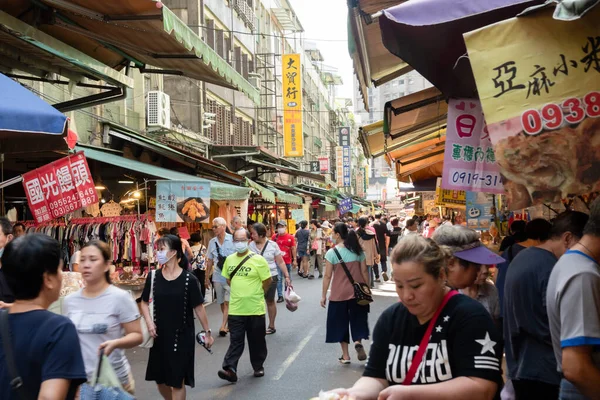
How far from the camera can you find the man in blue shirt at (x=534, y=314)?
3.93 m

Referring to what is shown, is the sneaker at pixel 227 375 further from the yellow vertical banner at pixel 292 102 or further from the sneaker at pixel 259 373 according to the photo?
the yellow vertical banner at pixel 292 102

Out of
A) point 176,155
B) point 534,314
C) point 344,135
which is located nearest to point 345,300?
point 534,314

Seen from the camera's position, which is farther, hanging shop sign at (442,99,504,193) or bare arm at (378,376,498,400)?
hanging shop sign at (442,99,504,193)

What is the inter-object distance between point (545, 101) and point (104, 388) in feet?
9.40

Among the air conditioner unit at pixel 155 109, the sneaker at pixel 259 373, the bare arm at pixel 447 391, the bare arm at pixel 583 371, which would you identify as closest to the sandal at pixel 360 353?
the sneaker at pixel 259 373

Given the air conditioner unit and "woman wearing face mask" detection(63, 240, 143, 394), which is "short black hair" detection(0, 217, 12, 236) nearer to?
"woman wearing face mask" detection(63, 240, 143, 394)

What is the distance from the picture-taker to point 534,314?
396 cm

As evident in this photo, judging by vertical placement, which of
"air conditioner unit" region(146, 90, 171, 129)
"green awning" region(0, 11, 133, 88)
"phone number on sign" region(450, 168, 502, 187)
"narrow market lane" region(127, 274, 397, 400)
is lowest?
"narrow market lane" region(127, 274, 397, 400)

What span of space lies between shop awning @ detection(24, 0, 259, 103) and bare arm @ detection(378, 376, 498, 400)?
683 cm

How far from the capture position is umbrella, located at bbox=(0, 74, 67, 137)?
5.93m

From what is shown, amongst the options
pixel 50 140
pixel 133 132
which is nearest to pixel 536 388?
pixel 50 140

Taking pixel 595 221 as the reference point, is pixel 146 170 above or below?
above

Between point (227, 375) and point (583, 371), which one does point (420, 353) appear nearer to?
point (583, 371)

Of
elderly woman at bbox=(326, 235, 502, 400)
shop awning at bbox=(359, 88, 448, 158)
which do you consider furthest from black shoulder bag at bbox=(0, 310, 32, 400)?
shop awning at bbox=(359, 88, 448, 158)
